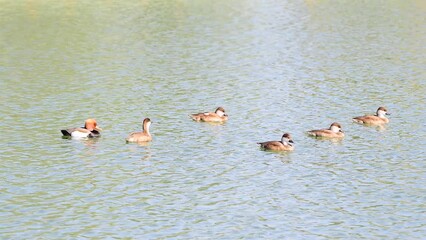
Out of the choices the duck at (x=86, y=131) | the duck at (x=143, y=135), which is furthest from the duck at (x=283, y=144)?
the duck at (x=86, y=131)

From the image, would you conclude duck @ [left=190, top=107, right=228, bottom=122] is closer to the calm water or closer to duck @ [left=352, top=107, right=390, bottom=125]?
the calm water

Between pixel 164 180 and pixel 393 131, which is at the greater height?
pixel 393 131

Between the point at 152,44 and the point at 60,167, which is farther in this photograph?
the point at 152,44

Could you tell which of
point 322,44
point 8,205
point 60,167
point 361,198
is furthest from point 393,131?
point 322,44

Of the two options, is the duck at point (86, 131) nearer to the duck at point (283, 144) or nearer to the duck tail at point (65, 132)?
the duck tail at point (65, 132)

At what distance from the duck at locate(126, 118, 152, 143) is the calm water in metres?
0.29

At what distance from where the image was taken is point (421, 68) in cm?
4134

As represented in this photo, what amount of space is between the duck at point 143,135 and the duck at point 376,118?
6515 mm

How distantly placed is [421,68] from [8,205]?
77.4 ft

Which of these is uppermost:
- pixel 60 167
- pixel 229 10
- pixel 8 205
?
pixel 229 10

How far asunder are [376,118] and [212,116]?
4.90 meters

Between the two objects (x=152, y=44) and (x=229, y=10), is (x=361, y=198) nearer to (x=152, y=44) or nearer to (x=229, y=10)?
(x=152, y=44)

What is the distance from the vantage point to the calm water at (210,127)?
69.3 ft

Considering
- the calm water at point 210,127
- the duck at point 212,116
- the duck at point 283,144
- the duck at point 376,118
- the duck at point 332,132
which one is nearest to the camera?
the calm water at point 210,127
